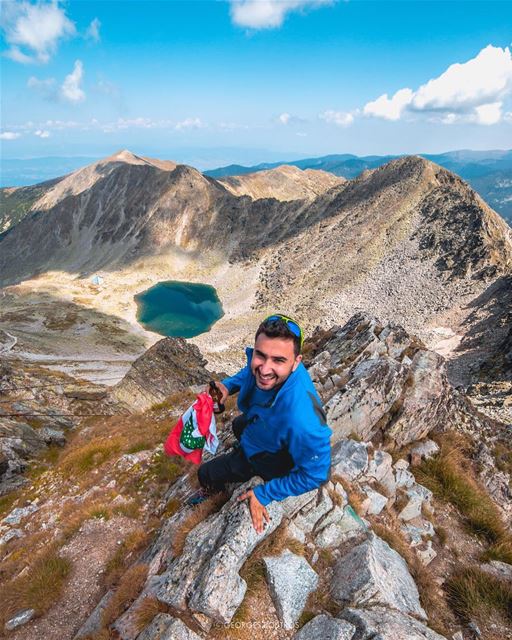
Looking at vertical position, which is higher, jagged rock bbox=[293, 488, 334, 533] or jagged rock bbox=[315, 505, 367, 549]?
jagged rock bbox=[293, 488, 334, 533]

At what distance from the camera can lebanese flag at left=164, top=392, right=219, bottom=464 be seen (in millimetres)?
7445

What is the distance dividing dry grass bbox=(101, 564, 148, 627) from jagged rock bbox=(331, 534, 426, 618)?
3598 mm

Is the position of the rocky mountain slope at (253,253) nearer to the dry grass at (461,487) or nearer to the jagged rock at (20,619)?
the jagged rock at (20,619)

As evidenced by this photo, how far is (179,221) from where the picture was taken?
15212 cm

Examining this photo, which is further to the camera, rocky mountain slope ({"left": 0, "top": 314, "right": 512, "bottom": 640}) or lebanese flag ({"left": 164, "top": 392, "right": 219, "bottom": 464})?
lebanese flag ({"left": 164, "top": 392, "right": 219, "bottom": 464})

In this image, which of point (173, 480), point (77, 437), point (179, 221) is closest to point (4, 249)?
point (179, 221)

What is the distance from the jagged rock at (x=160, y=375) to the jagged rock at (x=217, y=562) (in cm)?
2284

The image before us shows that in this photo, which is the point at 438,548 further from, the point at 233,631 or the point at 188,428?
the point at 188,428

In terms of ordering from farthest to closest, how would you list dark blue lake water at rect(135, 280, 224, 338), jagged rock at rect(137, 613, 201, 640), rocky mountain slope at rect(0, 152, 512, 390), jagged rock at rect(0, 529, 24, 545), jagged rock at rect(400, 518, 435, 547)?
dark blue lake water at rect(135, 280, 224, 338) → rocky mountain slope at rect(0, 152, 512, 390) → jagged rock at rect(0, 529, 24, 545) → jagged rock at rect(400, 518, 435, 547) → jagged rock at rect(137, 613, 201, 640)

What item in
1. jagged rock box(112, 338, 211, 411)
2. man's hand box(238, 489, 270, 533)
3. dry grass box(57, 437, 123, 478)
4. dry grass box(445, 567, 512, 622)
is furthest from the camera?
jagged rock box(112, 338, 211, 411)

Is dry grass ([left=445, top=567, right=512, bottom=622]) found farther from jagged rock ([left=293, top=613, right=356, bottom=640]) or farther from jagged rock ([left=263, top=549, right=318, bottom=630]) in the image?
jagged rock ([left=263, top=549, right=318, bottom=630])

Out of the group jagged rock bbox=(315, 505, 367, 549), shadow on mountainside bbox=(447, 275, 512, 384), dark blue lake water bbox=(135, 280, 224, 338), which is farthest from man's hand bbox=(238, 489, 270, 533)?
dark blue lake water bbox=(135, 280, 224, 338)

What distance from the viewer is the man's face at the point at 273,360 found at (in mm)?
5254

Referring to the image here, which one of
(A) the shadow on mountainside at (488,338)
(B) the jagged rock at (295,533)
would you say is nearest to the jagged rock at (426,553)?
(B) the jagged rock at (295,533)
